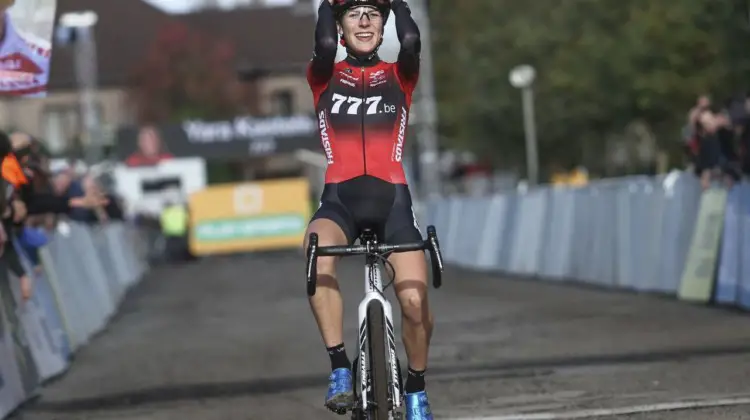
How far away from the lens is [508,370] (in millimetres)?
11797

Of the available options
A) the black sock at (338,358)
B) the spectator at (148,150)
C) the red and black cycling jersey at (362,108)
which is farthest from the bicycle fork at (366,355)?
the spectator at (148,150)

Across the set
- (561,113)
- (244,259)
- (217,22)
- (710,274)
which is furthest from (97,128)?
(217,22)

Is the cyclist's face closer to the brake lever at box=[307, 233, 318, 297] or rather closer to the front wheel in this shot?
the brake lever at box=[307, 233, 318, 297]

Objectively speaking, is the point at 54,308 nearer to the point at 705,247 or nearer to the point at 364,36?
the point at 705,247

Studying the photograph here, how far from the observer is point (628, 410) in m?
9.12

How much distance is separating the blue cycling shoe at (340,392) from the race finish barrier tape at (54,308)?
384cm

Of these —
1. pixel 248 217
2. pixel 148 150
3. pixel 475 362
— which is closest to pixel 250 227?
pixel 248 217

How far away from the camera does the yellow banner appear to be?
1861 inches

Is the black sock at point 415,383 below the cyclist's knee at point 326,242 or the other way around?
below

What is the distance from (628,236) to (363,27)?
12957mm

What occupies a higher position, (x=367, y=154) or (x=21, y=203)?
(x=367, y=154)

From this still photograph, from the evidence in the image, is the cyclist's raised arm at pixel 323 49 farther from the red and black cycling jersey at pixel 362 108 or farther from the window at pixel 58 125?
the window at pixel 58 125

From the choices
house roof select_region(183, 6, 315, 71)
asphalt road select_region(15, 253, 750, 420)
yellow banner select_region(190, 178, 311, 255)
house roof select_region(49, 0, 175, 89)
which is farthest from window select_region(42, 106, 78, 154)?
asphalt road select_region(15, 253, 750, 420)

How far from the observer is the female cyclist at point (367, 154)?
7836 mm
